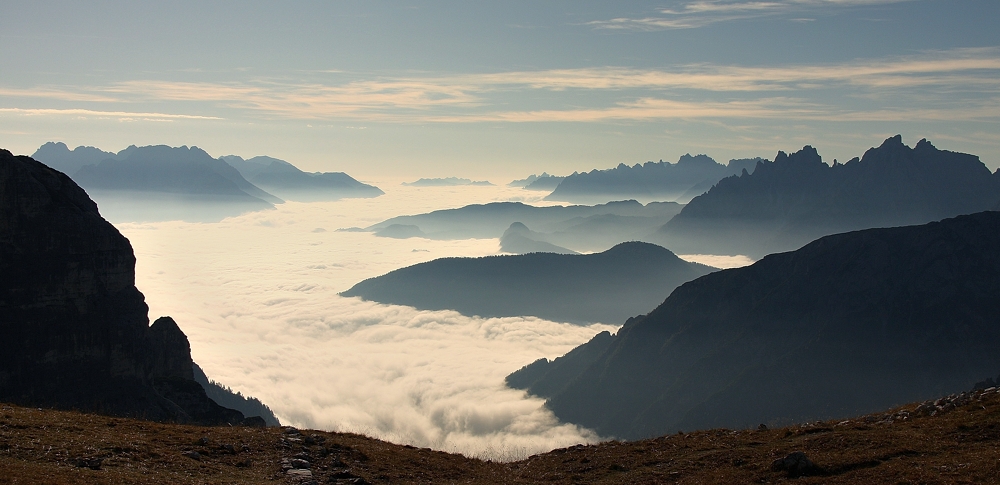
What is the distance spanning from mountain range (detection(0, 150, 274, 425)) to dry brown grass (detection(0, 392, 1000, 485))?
45379mm

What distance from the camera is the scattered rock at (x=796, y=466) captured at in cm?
3195

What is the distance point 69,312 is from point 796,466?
84229 millimetres

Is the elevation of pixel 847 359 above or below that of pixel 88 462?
below

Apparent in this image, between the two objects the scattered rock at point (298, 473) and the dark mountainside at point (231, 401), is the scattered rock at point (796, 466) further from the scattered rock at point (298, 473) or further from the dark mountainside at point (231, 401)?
the dark mountainside at point (231, 401)

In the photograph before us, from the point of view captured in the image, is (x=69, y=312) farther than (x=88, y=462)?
Yes

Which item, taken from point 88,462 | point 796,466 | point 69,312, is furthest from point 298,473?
point 69,312

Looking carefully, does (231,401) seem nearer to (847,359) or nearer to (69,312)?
(69,312)

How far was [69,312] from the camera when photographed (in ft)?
273

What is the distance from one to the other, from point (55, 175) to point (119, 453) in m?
69.5

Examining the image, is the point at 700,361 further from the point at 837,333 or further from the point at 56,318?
the point at 56,318

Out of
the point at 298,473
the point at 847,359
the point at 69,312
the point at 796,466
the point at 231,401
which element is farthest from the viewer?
the point at 847,359

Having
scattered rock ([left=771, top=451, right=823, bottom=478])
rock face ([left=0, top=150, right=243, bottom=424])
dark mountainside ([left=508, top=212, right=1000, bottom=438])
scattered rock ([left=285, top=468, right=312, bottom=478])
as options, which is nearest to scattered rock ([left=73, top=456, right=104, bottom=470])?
scattered rock ([left=285, top=468, right=312, bottom=478])

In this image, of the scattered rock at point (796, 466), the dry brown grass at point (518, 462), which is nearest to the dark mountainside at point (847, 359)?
the dry brown grass at point (518, 462)

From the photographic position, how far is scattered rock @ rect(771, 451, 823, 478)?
32.0 metres
